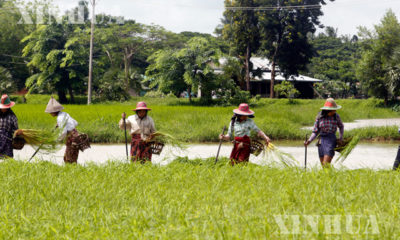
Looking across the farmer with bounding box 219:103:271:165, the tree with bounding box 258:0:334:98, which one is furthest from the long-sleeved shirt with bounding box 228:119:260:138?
the tree with bounding box 258:0:334:98

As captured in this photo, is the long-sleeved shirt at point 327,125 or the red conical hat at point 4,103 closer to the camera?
the long-sleeved shirt at point 327,125

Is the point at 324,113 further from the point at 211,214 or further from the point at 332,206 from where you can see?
the point at 211,214

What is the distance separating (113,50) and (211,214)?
135ft

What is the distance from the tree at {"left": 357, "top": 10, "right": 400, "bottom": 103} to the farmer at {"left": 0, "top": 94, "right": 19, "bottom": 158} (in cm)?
2417

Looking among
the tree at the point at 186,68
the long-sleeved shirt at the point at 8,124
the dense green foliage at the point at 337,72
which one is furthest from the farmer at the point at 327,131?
the dense green foliage at the point at 337,72

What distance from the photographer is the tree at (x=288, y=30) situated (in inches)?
1344

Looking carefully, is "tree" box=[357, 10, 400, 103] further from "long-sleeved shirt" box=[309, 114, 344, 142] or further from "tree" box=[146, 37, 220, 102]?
"long-sleeved shirt" box=[309, 114, 344, 142]

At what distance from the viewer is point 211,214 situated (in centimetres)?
359

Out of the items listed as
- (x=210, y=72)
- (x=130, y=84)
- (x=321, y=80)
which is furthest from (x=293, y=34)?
(x=130, y=84)

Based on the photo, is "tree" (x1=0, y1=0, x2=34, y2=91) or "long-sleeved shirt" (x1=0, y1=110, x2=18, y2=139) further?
"tree" (x1=0, y1=0, x2=34, y2=91)

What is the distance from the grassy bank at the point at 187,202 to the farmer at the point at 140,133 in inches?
28.2

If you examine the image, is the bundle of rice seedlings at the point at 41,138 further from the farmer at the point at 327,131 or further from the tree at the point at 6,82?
the tree at the point at 6,82

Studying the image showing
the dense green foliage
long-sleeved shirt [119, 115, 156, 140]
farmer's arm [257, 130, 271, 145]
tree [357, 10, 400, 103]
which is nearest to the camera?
farmer's arm [257, 130, 271, 145]

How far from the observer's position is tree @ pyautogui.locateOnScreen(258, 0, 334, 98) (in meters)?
34.1
